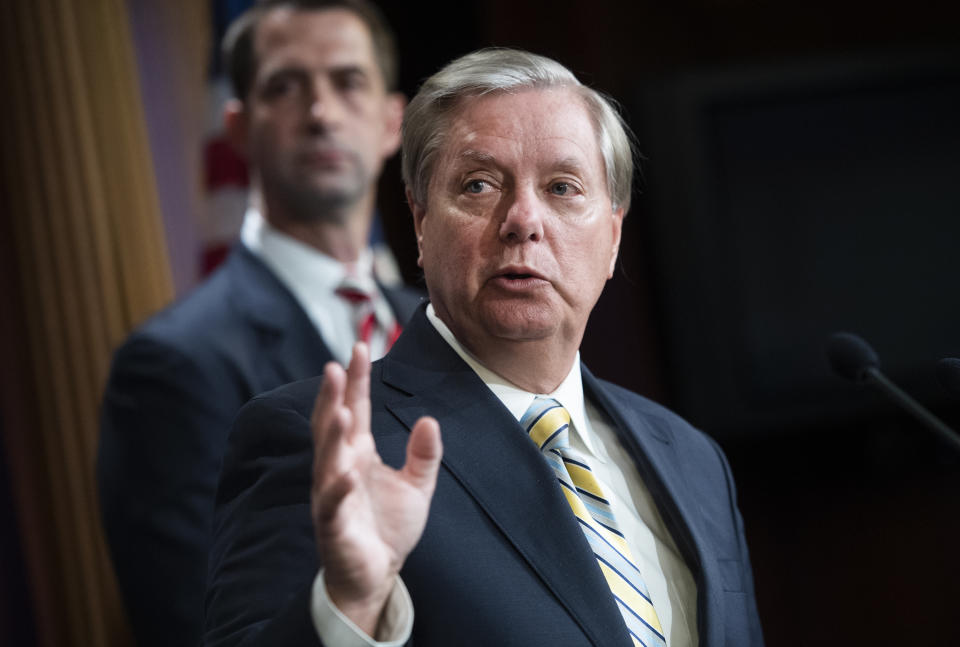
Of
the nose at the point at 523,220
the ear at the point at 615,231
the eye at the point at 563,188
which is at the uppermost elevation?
the eye at the point at 563,188

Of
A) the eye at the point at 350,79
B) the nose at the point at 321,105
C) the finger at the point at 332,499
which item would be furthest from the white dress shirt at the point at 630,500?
the eye at the point at 350,79

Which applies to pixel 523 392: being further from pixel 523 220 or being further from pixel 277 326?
pixel 277 326

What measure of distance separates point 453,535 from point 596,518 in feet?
0.66

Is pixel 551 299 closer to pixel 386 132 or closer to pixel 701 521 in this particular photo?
pixel 701 521

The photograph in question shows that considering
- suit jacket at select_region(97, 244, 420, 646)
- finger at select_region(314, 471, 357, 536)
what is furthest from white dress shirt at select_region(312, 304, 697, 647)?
suit jacket at select_region(97, 244, 420, 646)

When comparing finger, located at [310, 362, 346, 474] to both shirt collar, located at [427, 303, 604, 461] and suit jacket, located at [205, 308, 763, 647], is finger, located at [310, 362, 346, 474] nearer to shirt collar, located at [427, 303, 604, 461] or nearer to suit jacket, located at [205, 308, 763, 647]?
suit jacket, located at [205, 308, 763, 647]

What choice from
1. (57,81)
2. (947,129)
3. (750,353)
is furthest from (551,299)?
(947,129)

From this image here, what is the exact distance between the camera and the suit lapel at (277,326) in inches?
88.5

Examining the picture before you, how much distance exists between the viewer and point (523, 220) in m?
1.26

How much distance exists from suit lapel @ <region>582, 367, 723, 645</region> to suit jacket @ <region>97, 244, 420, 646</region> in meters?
0.93

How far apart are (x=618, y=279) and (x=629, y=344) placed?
24 cm

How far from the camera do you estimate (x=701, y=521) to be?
1412mm

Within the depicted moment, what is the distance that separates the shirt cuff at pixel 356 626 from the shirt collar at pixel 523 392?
12.7 inches

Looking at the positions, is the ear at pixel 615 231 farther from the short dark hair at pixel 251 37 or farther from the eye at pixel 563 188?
the short dark hair at pixel 251 37
